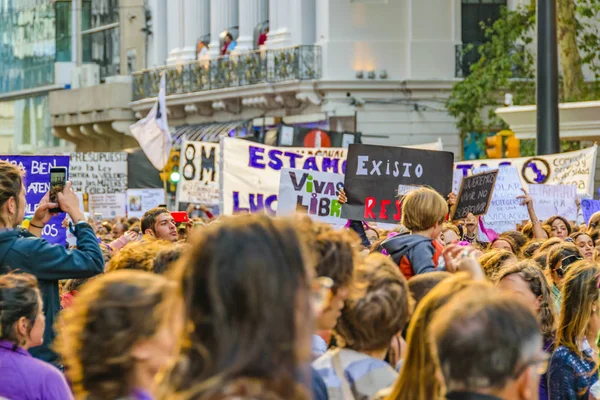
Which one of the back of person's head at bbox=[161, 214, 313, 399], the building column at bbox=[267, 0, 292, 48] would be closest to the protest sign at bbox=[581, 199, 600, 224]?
the back of person's head at bbox=[161, 214, 313, 399]

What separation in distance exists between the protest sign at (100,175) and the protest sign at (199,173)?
600 centimetres

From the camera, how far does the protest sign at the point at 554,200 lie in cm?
1645

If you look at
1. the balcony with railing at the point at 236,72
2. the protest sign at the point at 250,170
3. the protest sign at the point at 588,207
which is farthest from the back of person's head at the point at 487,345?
the balcony with railing at the point at 236,72

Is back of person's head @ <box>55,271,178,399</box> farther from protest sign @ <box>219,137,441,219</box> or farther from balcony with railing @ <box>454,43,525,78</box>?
balcony with railing @ <box>454,43,525,78</box>

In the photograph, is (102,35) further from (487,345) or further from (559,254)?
(487,345)

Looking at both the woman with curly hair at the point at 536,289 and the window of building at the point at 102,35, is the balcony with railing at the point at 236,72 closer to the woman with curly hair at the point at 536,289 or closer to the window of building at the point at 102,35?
the window of building at the point at 102,35

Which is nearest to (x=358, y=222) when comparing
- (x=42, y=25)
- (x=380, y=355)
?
(x=380, y=355)

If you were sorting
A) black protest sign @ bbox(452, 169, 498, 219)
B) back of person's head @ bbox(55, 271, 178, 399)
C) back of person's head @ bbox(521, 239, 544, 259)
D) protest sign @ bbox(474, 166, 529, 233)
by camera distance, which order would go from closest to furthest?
back of person's head @ bbox(55, 271, 178, 399) < back of person's head @ bbox(521, 239, 544, 259) < black protest sign @ bbox(452, 169, 498, 219) < protest sign @ bbox(474, 166, 529, 233)

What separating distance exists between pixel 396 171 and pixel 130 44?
123ft

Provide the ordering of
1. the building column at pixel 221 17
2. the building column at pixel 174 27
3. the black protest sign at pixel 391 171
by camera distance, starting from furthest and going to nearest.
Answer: the building column at pixel 174 27, the building column at pixel 221 17, the black protest sign at pixel 391 171

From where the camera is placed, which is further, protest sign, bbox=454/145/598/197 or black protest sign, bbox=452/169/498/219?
protest sign, bbox=454/145/598/197

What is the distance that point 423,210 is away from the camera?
24.4ft

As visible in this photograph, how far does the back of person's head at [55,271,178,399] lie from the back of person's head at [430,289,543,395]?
27.2 inches

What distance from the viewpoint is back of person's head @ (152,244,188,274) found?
19.6ft
